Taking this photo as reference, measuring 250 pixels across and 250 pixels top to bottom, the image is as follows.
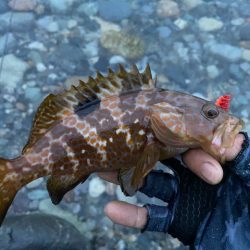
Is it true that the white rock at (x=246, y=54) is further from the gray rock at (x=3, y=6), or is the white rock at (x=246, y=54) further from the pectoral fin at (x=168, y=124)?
the pectoral fin at (x=168, y=124)

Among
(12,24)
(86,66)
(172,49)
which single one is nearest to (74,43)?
(86,66)

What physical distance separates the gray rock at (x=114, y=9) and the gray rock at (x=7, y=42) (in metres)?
1.16

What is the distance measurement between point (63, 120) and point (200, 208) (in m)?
1.17

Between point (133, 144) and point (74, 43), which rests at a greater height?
point (133, 144)

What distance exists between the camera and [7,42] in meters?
5.32

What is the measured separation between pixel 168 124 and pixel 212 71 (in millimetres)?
3017

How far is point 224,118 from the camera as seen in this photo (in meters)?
2.47

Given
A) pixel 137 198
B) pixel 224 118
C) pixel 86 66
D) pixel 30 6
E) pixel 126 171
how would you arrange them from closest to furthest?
pixel 224 118
pixel 126 171
pixel 137 198
pixel 86 66
pixel 30 6

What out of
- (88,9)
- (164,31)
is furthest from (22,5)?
(164,31)

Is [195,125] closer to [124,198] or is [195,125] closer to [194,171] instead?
[194,171]

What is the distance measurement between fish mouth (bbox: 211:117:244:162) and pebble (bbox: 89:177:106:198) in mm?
2003

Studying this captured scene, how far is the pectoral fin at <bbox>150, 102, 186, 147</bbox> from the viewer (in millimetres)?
2508

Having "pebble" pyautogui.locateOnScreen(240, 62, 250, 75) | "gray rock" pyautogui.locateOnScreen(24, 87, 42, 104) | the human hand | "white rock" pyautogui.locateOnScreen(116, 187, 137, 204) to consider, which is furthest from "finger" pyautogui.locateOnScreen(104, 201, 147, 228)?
"pebble" pyautogui.locateOnScreen(240, 62, 250, 75)

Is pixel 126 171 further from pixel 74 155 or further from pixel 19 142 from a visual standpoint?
pixel 19 142
